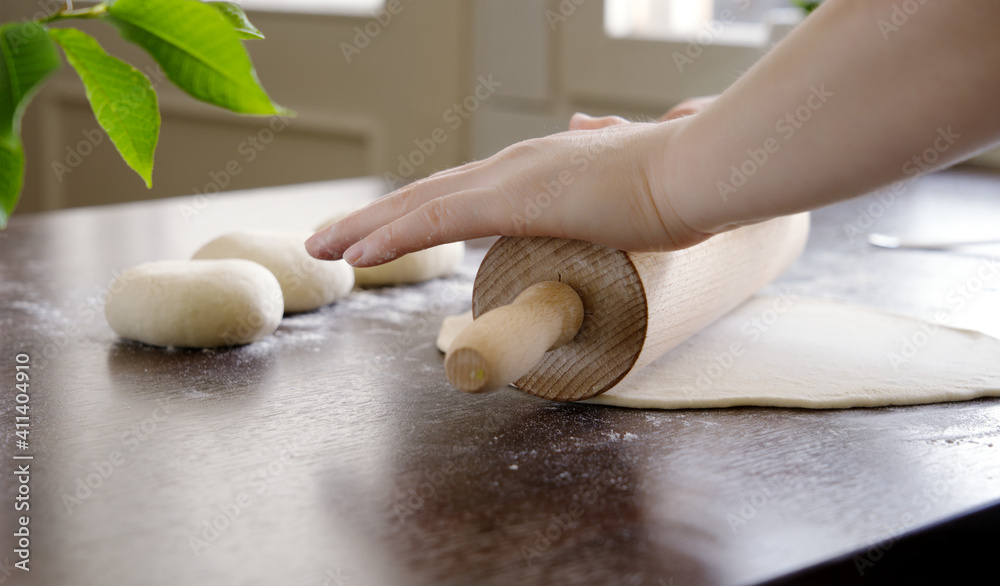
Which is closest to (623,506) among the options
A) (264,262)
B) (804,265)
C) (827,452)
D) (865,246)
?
(827,452)

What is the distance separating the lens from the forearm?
456 millimetres

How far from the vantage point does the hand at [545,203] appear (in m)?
0.57

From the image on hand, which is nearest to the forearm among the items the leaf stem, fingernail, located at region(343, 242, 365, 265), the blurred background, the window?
fingernail, located at region(343, 242, 365, 265)

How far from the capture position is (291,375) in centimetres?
67

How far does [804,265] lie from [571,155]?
56cm

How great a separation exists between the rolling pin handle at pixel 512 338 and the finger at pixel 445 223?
0.06 m

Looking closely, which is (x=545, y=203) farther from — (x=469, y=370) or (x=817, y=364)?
(x=817, y=364)

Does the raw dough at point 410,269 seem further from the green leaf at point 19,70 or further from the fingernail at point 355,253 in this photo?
the green leaf at point 19,70

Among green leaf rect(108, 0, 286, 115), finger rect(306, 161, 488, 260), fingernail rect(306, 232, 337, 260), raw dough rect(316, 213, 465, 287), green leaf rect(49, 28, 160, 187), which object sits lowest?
raw dough rect(316, 213, 465, 287)

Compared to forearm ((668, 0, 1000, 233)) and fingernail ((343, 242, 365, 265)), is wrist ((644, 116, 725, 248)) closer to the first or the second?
forearm ((668, 0, 1000, 233))

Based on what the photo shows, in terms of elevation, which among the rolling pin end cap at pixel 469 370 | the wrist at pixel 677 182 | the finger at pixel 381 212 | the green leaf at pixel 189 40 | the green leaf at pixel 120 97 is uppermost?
the green leaf at pixel 189 40

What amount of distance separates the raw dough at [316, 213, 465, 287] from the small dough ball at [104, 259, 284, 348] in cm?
18

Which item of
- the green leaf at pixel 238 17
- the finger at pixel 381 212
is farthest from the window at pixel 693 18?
the green leaf at pixel 238 17

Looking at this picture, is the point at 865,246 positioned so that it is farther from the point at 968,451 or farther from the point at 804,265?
the point at 968,451
